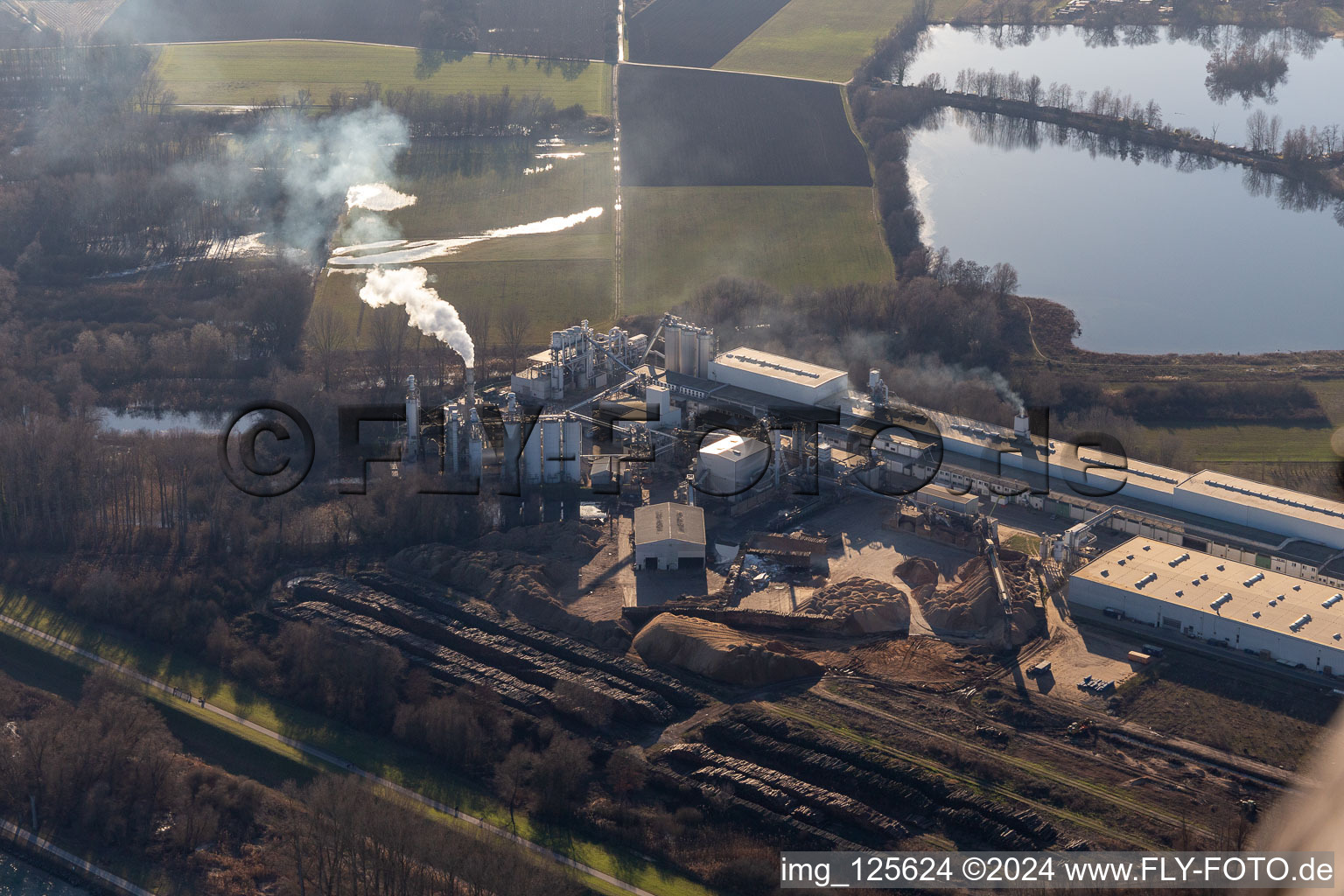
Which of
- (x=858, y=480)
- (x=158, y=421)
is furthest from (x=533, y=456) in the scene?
(x=158, y=421)

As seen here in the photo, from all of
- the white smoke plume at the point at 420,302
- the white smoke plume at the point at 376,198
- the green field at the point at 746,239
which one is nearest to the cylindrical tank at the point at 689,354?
the white smoke plume at the point at 420,302

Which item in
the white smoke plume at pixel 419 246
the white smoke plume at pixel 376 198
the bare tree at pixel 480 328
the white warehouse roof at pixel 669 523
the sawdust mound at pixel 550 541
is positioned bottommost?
the sawdust mound at pixel 550 541

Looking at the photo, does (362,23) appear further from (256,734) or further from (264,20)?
(256,734)

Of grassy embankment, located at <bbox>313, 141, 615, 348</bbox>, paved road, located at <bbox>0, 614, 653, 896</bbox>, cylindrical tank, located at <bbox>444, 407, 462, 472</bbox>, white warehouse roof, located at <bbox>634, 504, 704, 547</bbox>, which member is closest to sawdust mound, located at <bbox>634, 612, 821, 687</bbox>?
white warehouse roof, located at <bbox>634, 504, 704, 547</bbox>

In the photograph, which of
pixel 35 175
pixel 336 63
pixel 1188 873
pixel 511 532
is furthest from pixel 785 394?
pixel 336 63

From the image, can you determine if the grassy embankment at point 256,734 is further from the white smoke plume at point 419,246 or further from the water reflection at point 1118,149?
the water reflection at point 1118,149

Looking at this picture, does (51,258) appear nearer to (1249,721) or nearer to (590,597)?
(590,597)
